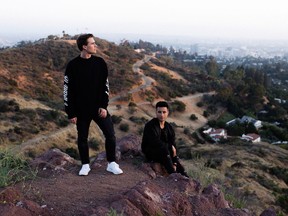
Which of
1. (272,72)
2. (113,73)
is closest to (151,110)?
(113,73)

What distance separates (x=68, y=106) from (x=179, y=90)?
4334cm

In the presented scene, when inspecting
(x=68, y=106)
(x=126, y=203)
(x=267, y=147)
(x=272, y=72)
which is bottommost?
(x=272, y=72)

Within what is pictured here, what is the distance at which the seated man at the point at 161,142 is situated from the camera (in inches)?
220

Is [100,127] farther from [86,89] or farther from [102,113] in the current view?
[86,89]

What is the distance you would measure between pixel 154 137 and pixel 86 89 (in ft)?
4.56

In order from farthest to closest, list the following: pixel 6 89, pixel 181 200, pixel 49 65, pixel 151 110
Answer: pixel 49 65, pixel 151 110, pixel 6 89, pixel 181 200

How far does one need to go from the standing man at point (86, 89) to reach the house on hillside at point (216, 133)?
26564mm

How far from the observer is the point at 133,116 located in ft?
107

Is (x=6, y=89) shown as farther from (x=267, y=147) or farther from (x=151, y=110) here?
(x=267, y=147)

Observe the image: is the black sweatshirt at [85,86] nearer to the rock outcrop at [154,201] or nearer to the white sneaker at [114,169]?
the white sneaker at [114,169]

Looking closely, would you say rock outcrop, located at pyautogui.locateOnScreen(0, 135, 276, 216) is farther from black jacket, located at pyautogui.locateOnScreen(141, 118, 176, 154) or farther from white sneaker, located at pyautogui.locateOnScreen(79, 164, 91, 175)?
black jacket, located at pyautogui.locateOnScreen(141, 118, 176, 154)

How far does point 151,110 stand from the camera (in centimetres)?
3784

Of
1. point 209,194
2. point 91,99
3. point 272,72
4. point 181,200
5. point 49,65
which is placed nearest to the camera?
point 181,200

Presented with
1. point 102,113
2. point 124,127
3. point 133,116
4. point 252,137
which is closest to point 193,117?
point 252,137
